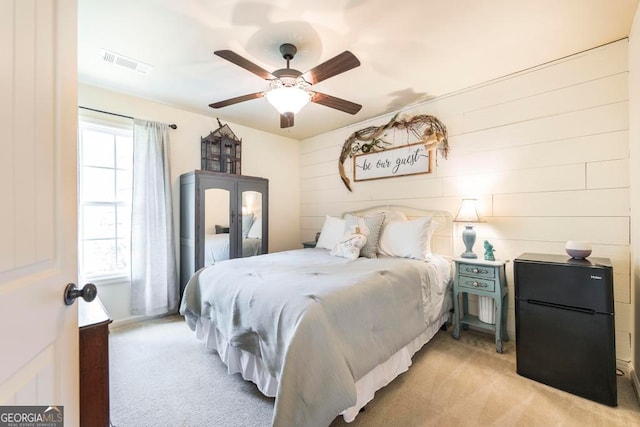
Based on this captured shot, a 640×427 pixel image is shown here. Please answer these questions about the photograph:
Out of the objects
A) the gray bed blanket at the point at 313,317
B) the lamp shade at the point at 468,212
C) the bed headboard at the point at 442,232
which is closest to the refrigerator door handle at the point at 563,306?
the gray bed blanket at the point at 313,317

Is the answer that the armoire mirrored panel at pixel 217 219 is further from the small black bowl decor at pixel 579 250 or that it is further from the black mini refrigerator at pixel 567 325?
the small black bowl decor at pixel 579 250

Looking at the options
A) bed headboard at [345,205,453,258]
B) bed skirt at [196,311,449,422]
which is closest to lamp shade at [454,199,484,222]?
bed headboard at [345,205,453,258]

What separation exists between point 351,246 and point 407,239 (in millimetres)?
579

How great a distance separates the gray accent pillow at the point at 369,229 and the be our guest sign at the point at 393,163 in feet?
2.37

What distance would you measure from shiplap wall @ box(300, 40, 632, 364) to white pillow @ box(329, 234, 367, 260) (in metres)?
0.95

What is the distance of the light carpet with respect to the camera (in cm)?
167

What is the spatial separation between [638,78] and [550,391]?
7.20ft

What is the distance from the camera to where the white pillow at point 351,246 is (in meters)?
2.86

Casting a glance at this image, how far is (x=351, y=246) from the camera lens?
2.88m

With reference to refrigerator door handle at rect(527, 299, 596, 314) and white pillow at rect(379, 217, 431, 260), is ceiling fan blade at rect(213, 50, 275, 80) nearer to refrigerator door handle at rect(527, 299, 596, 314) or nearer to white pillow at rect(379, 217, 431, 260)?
white pillow at rect(379, 217, 431, 260)

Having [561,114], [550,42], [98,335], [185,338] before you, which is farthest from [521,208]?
[185,338]

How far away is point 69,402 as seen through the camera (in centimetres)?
83

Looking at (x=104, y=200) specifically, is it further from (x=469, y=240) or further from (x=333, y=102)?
(x=469, y=240)

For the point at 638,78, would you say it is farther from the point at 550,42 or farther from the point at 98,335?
the point at 98,335
